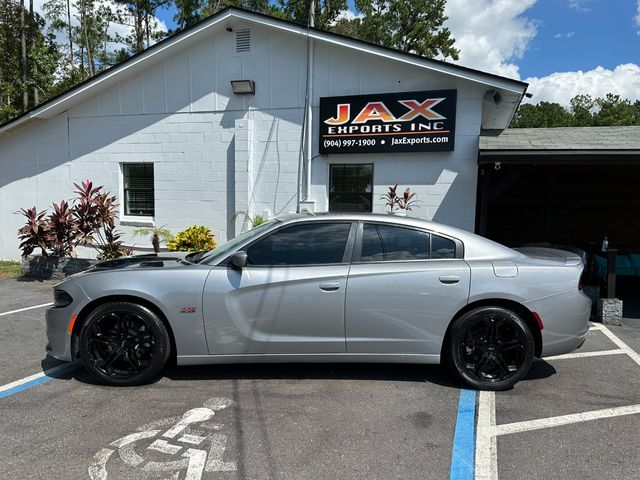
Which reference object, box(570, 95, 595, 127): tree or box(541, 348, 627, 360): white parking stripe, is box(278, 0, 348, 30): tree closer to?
box(541, 348, 627, 360): white parking stripe

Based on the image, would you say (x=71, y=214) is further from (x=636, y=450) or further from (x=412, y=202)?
(x=636, y=450)

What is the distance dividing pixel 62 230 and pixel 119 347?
648 centimetres

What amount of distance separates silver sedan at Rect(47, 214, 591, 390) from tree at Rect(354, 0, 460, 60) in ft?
96.0

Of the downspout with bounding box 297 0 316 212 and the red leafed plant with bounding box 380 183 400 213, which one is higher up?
the downspout with bounding box 297 0 316 212

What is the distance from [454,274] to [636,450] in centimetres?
168

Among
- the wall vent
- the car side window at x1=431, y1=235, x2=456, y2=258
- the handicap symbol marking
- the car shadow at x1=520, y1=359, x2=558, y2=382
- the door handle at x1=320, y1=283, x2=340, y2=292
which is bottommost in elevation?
the handicap symbol marking

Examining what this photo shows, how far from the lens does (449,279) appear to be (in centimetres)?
371

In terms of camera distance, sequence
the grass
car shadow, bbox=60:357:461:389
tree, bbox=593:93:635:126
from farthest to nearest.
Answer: tree, bbox=593:93:635:126 → the grass → car shadow, bbox=60:357:461:389

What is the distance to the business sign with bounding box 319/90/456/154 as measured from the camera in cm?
827

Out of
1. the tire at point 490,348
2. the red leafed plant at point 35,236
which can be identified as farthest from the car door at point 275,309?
the red leafed plant at point 35,236

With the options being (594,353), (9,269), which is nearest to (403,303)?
(594,353)

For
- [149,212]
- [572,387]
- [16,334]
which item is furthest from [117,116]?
[572,387]

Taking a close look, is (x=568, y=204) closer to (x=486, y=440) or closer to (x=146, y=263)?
(x=486, y=440)

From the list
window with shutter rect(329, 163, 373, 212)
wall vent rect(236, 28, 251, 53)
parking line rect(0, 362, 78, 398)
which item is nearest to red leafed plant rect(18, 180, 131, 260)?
wall vent rect(236, 28, 251, 53)
